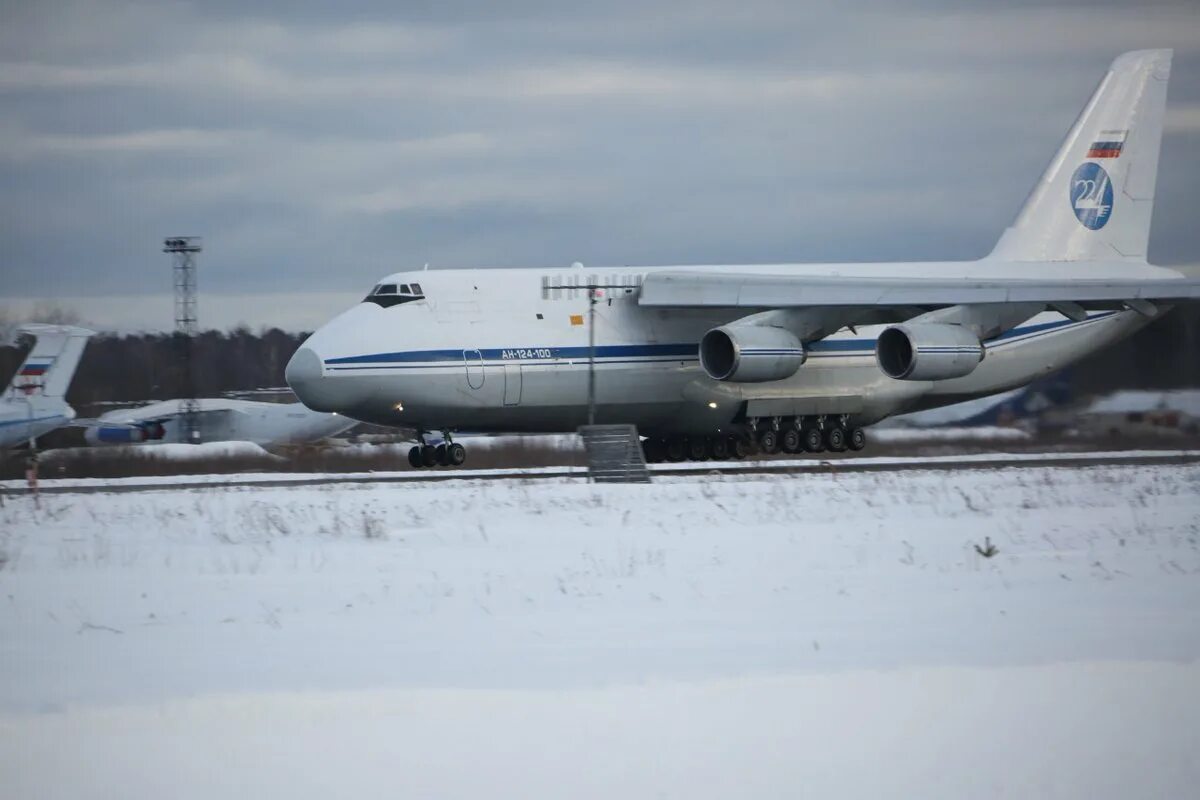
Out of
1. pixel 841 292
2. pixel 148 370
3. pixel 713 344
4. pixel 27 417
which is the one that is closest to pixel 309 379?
pixel 713 344

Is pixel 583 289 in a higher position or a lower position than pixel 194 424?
higher

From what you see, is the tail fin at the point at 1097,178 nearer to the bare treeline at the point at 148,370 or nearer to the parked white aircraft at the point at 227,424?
the parked white aircraft at the point at 227,424

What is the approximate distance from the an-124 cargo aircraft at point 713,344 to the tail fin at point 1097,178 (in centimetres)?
41

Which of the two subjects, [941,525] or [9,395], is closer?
[941,525]

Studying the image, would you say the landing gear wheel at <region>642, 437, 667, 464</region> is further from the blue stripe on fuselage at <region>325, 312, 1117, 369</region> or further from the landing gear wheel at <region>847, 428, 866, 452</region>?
the landing gear wheel at <region>847, 428, 866, 452</region>

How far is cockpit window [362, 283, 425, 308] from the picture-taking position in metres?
24.9

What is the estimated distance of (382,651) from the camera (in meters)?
9.45

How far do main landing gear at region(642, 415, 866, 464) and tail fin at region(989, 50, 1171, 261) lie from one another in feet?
17.0

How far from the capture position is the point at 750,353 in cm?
2478

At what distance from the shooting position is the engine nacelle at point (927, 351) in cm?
2517

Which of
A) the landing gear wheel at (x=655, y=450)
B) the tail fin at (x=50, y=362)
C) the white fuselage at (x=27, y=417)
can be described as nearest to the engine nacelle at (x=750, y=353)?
the landing gear wheel at (x=655, y=450)

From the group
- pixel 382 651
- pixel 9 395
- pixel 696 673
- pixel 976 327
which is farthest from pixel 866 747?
pixel 9 395

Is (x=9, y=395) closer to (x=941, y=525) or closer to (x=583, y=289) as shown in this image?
(x=583, y=289)

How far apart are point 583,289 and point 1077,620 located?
52.8ft
